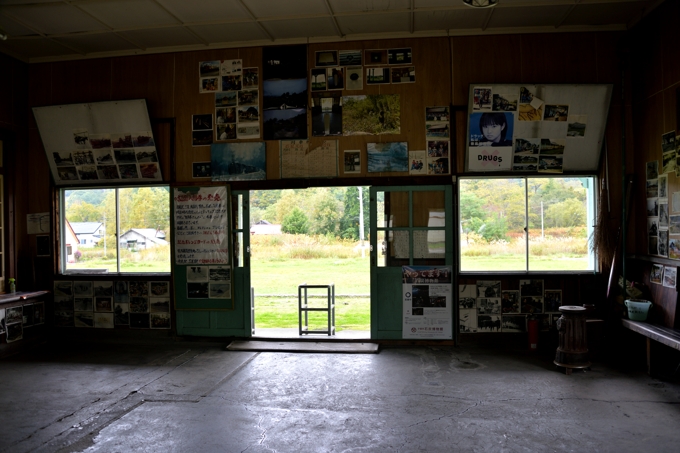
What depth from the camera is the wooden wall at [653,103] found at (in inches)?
204

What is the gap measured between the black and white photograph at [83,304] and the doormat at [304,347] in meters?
2.14

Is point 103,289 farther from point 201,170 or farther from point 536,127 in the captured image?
point 536,127

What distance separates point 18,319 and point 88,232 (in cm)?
139

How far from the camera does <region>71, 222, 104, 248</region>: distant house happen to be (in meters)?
7.05

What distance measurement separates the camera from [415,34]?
20.8ft

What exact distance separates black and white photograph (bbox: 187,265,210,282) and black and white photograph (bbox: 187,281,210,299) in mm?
53

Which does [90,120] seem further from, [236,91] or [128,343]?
[128,343]

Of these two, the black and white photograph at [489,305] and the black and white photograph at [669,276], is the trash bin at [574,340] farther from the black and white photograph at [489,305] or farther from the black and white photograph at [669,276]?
the black and white photograph at [489,305]

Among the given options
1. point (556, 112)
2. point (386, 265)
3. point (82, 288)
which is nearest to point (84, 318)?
point (82, 288)

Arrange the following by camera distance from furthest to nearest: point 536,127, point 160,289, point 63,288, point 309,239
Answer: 1. point 309,239
2. point 63,288
3. point 160,289
4. point 536,127

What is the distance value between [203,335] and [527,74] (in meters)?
5.29

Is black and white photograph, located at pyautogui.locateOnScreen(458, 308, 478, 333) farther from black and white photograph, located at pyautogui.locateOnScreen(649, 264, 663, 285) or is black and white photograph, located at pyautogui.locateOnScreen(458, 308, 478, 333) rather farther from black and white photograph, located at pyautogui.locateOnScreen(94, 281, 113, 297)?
black and white photograph, located at pyautogui.locateOnScreen(94, 281, 113, 297)

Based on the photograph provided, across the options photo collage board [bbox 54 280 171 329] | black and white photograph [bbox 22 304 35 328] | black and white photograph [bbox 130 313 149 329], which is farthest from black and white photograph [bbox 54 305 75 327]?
black and white photograph [bbox 130 313 149 329]

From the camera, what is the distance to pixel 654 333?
4902 mm
